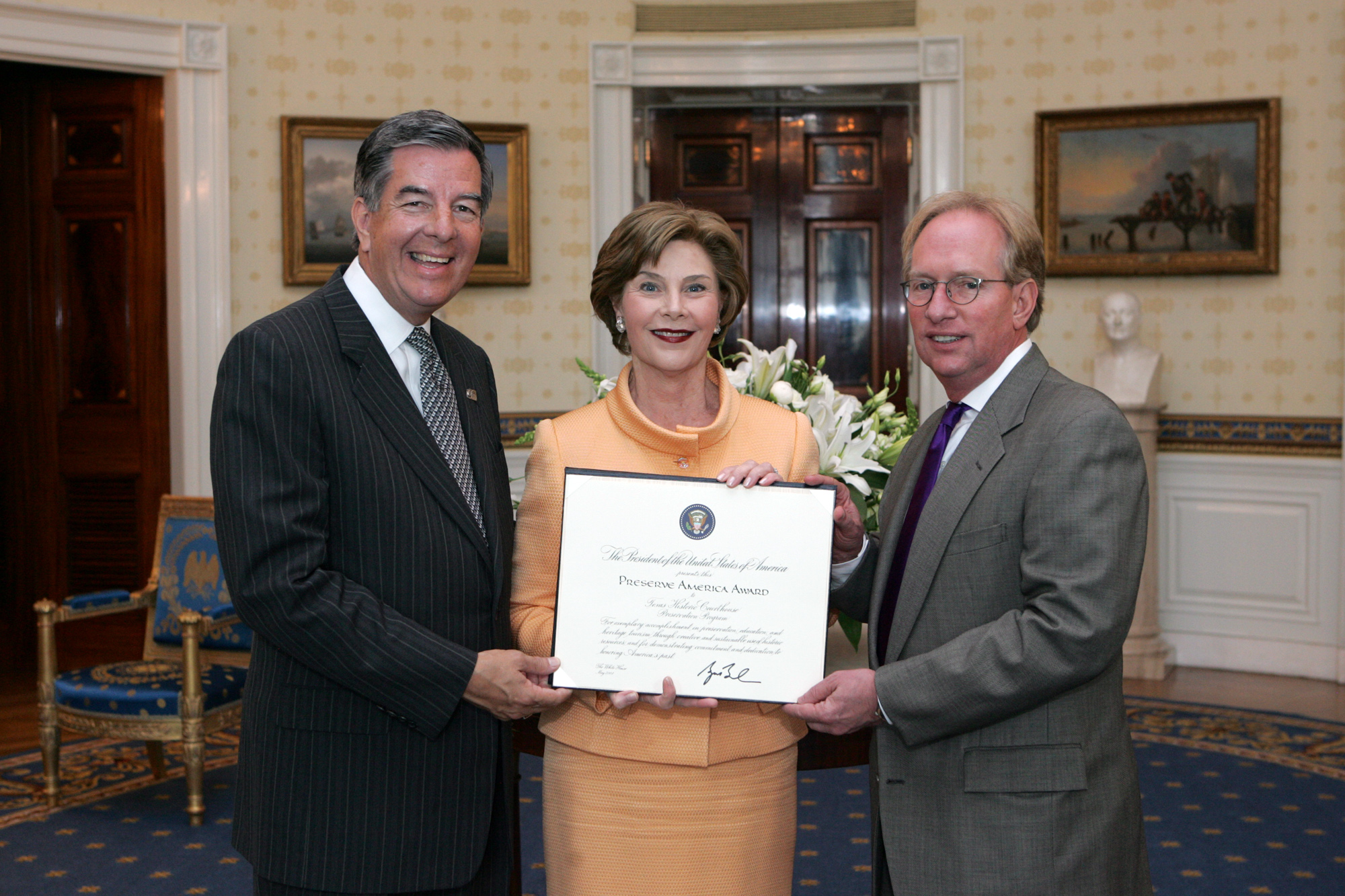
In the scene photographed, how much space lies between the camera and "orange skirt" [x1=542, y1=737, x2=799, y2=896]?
1.95 meters

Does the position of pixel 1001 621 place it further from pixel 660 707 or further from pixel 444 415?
pixel 444 415

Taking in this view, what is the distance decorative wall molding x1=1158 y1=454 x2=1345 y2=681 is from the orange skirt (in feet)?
17.1

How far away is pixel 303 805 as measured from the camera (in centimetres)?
180

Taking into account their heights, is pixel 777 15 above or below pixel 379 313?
above

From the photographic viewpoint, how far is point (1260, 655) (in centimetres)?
638

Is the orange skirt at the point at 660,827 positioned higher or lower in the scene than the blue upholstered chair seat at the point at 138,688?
higher

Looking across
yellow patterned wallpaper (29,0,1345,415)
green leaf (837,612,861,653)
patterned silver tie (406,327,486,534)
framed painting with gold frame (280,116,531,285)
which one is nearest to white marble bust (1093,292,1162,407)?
yellow patterned wallpaper (29,0,1345,415)

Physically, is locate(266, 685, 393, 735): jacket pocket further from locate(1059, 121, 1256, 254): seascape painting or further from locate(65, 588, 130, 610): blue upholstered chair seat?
locate(1059, 121, 1256, 254): seascape painting

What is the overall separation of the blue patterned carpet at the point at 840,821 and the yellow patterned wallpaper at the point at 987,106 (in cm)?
222

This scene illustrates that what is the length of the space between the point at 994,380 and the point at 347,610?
1.11 metres

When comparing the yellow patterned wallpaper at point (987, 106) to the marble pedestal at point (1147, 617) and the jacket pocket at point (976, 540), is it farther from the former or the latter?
the jacket pocket at point (976, 540)

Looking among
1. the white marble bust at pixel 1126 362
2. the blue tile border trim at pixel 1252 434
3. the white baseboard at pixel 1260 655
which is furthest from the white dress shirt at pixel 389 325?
the white baseboard at pixel 1260 655

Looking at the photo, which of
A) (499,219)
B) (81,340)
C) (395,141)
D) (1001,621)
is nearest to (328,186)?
(499,219)

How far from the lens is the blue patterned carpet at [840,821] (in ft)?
12.1
